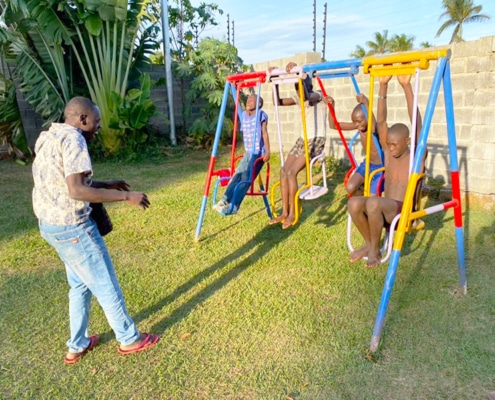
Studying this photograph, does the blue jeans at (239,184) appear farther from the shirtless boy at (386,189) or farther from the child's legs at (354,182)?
the shirtless boy at (386,189)

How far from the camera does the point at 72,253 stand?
243 cm

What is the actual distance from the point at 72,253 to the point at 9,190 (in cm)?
583

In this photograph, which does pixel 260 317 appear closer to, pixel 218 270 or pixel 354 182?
pixel 218 270

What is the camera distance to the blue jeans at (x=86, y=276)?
94.7 inches

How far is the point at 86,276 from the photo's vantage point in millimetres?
2496

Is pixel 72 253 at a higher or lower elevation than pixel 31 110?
lower

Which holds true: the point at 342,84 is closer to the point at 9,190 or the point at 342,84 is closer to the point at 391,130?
the point at 391,130

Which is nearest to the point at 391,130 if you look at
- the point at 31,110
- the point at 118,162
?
the point at 118,162

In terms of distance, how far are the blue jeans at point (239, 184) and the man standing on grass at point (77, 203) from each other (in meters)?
1.68

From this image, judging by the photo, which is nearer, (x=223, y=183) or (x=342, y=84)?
(x=223, y=183)

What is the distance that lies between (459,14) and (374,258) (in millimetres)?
36417

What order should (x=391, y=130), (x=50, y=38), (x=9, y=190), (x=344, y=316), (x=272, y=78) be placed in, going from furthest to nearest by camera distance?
(x=50, y=38) → (x=9, y=190) → (x=272, y=78) → (x=391, y=130) → (x=344, y=316)

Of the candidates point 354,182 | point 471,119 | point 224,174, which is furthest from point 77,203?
point 471,119

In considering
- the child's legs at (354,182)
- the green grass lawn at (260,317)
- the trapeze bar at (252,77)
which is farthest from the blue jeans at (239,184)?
the child's legs at (354,182)
